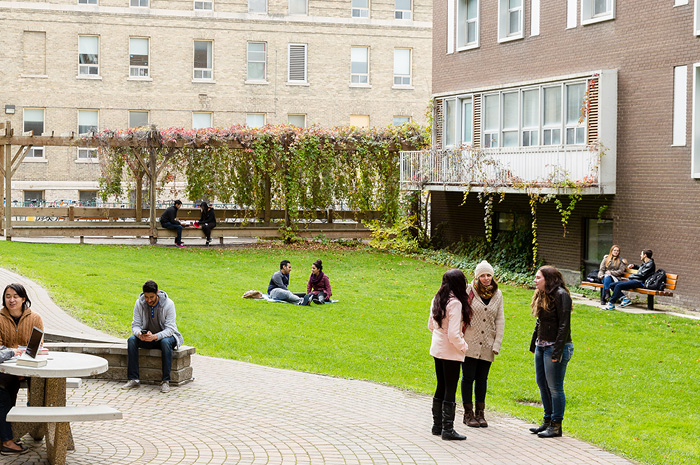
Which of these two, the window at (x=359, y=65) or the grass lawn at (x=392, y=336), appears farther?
the window at (x=359, y=65)

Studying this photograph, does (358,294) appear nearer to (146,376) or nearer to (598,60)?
(598,60)

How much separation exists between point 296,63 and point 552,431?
40.6m

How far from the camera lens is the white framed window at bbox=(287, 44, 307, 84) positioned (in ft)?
158

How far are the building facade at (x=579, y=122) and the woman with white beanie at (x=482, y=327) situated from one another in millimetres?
12477

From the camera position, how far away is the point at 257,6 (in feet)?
156

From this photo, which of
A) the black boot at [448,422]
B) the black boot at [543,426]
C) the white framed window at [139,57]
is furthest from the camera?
the white framed window at [139,57]

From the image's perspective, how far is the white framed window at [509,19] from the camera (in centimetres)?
2628

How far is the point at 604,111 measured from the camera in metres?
22.5

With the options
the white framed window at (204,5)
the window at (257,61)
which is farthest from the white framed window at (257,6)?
the white framed window at (204,5)

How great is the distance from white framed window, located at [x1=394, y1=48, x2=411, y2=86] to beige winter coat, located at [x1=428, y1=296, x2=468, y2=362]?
136 feet

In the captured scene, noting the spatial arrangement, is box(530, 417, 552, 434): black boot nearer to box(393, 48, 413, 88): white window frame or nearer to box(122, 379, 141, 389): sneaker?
box(122, 379, 141, 389): sneaker

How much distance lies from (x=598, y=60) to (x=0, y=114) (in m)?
31.8

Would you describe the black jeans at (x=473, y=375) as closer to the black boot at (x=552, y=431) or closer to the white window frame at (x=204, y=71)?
the black boot at (x=552, y=431)

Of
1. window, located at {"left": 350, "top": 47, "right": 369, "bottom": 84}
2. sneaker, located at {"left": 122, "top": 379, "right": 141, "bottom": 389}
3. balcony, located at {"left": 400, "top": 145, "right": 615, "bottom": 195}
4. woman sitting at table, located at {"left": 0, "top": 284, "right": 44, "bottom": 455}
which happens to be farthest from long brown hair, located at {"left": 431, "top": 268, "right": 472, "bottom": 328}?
window, located at {"left": 350, "top": 47, "right": 369, "bottom": 84}
